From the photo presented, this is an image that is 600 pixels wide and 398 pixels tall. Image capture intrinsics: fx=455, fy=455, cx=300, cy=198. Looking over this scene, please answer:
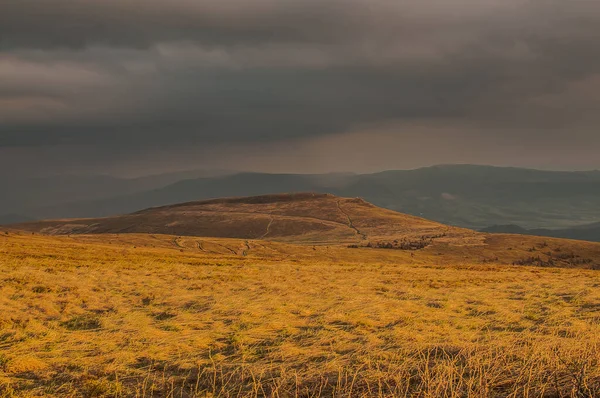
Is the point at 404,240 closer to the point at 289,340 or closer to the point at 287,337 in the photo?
the point at 287,337

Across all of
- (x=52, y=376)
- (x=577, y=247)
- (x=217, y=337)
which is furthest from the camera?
(x=577, y=247)

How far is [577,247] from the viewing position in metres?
112

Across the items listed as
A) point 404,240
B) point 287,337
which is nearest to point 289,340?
point 287,337

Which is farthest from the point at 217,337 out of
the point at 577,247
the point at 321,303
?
the point at 577,247

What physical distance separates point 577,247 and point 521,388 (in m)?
122

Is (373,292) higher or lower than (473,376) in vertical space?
lower

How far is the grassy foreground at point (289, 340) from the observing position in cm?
974

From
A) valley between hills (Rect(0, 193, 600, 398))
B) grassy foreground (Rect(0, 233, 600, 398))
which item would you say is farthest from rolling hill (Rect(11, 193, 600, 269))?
grassy foreground (Rect(0, 233, 600, 398))

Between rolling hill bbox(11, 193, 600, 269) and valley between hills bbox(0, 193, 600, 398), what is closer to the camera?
valley between hills bbox(0, 193, 600, 398)

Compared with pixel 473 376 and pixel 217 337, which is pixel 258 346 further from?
pixel 473 376

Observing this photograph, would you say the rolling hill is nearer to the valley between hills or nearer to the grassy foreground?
the valley between hills

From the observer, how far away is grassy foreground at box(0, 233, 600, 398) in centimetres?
974

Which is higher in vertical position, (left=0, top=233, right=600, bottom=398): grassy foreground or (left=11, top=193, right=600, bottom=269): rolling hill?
(left=0, top=233, right=600, bottom=398): grassy foreground

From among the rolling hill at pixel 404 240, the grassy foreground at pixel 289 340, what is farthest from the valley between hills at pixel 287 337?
the rolling hill at pixel 404 240
